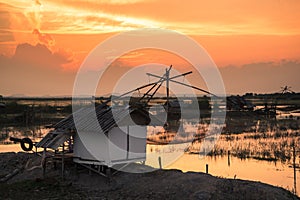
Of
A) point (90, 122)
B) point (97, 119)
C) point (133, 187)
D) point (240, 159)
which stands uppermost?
point (97, 119)

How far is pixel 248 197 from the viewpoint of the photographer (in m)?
12.6

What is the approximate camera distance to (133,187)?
573 inches

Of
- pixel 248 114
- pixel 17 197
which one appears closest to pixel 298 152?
pixel 17 197

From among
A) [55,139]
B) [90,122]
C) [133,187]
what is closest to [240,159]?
[133,187]

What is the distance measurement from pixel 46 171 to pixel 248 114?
35.6 m

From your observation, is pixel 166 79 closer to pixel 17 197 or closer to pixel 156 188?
pixel 156 188

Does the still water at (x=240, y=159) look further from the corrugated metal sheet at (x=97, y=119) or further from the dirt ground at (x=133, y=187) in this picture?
the corrugated metal sheet at (x=97, y=119)

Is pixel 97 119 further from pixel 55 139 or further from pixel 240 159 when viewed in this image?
pixel 240 159

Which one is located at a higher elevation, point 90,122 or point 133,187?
point 90,122

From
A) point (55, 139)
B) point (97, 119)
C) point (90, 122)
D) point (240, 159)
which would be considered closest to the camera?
point (90, 122)

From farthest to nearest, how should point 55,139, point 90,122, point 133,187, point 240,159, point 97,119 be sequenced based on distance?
point 240,159
point 55,139
point 97,119
point 90,122
point 133,187

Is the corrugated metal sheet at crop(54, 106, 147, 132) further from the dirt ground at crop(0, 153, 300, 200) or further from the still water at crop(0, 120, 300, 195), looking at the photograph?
the still water at crop(0, 120, 300, 195)

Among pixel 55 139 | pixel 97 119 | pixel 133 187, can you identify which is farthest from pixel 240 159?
pixel 55 139

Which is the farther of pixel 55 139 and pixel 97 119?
pixel 55 139
